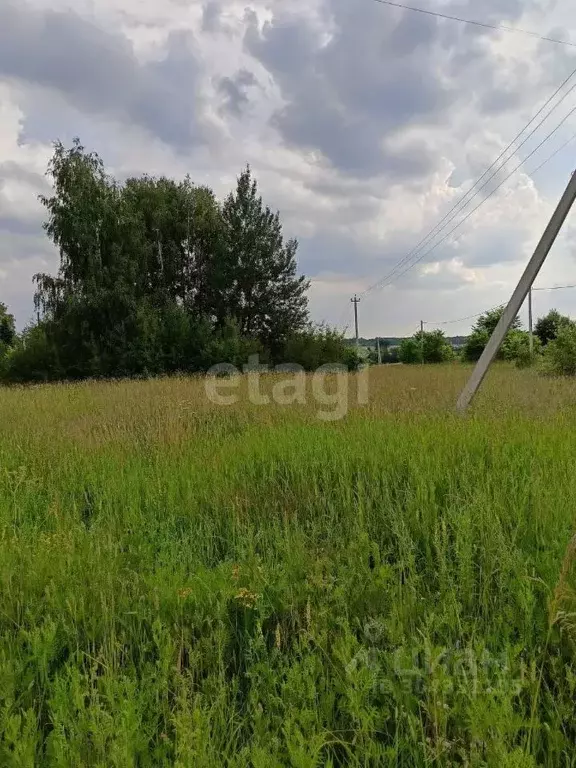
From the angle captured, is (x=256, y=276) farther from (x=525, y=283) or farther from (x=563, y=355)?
(x=525, y=283)

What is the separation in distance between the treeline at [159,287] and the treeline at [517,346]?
910cm

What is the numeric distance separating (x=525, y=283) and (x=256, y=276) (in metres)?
17.7

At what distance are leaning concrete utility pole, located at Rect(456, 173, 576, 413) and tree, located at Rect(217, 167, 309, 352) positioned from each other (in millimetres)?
16813

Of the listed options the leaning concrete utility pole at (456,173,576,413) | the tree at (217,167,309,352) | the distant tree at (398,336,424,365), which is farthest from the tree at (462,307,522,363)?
the leaning concrete utility pole at (456,173,576,413)

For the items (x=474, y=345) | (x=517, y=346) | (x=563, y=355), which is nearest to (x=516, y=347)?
(x=517, y=346)

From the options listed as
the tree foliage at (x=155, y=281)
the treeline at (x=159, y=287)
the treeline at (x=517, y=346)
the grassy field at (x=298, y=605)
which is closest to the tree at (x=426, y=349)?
the treeline at (x=517, y=346)

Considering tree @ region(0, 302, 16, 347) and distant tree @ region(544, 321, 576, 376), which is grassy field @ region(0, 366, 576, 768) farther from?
tree @ region(0, 302, 16, 347)

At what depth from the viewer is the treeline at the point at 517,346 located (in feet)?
43.4

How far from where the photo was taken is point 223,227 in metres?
22.6

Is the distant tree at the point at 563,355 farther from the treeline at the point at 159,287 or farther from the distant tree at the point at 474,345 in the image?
the distant tree at the point at 474,345

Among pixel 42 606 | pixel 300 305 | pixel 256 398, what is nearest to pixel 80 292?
pixel 300 305

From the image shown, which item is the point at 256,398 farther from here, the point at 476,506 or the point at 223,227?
the point at 223,227

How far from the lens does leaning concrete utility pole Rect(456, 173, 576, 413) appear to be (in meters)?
5.43

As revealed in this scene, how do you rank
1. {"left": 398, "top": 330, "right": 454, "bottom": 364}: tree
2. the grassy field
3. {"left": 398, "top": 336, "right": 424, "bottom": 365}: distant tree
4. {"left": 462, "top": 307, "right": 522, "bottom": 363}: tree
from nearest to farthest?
the grassy field
{"left": 462, "top": 307, "right": 522, "bottom": 363}: tree
{"left": 398, "top": 330, "right": 454, "bottom": 364}: tree
{"left": 398, "top": 336, "right": 424, "bottom": 365}: distant tree
